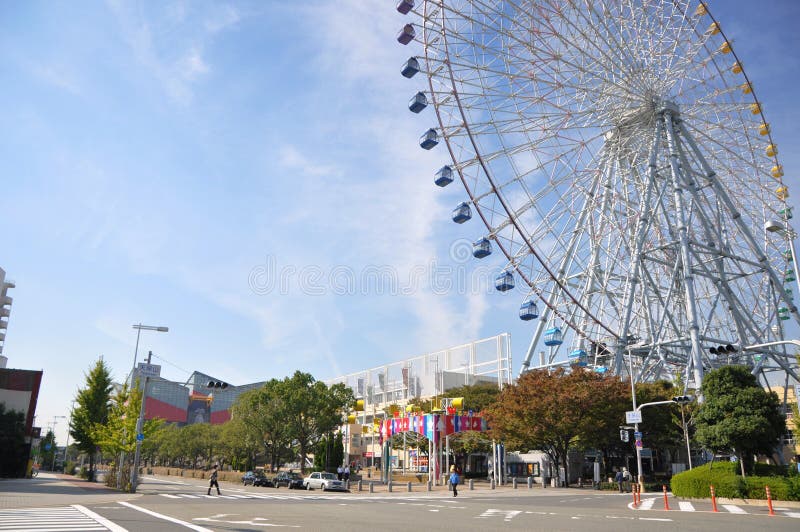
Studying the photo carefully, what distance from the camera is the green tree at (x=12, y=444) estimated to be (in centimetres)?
5356

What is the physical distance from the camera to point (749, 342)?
54.8 metres

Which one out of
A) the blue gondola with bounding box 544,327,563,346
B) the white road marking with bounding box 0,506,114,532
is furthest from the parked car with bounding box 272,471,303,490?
the white road marking with bounding box 0,506,114,532

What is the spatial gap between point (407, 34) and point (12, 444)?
166 feet

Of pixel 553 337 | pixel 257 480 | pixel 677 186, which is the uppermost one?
pixel 677 186

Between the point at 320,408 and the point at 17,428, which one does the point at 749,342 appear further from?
the point at 17,428

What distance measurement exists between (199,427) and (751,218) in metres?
98.9

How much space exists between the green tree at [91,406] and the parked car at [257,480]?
18.2 meters

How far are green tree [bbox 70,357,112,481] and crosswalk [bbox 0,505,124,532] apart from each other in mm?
40999

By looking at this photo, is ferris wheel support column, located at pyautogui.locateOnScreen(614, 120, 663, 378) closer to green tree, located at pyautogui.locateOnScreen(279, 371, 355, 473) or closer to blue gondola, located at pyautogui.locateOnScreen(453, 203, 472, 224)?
blue gondola, located at pyautogui.locateOnScreen(453, 203, 472, 224)

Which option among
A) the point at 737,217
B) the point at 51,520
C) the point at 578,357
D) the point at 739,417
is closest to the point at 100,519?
the point at 51,520

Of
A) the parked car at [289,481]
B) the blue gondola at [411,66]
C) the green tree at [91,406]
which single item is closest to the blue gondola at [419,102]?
the blue gondola at [411,66]

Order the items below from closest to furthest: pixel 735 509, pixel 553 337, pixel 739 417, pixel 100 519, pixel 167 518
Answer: pixel 100 519 < pixel 167 518 < pixel 735 509 < pixel 739 417 < pixel 553 337

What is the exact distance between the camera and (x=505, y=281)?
45062 mm

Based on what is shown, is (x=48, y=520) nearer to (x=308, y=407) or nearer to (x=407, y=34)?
(x=407, y=34)
